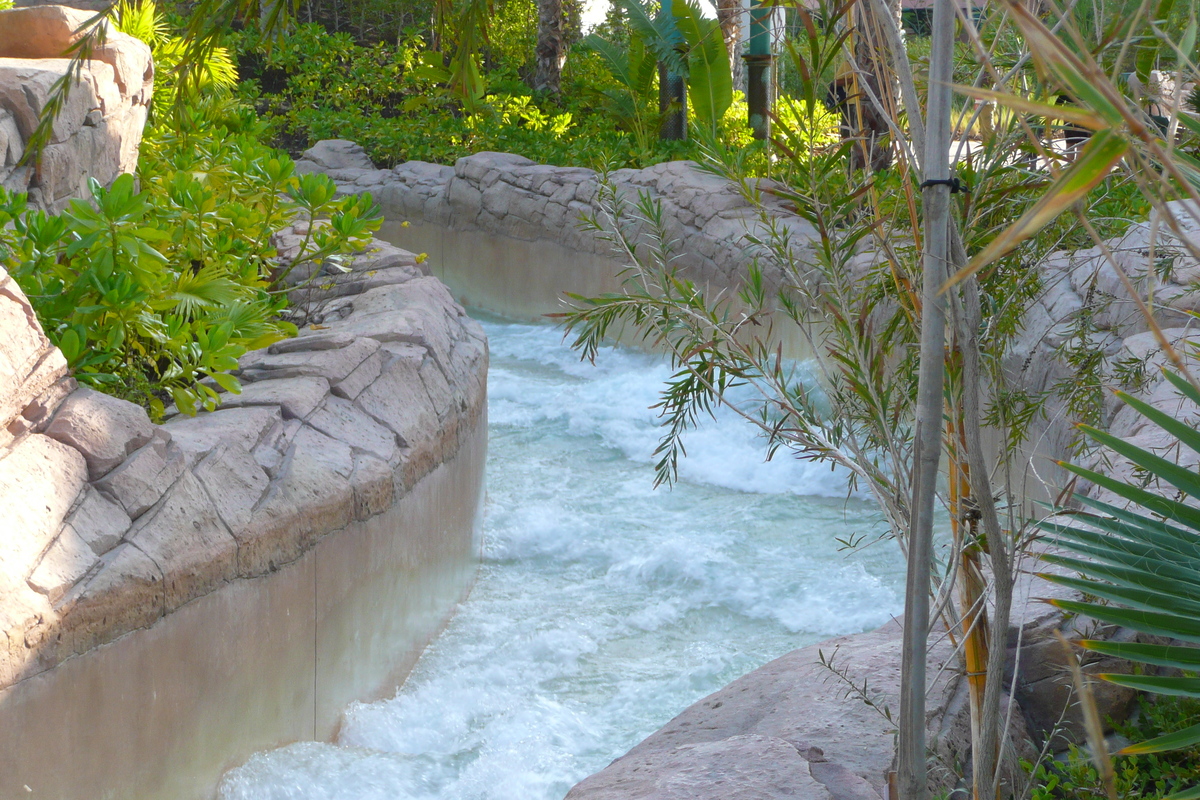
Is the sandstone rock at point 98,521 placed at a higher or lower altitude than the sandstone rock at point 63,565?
higher

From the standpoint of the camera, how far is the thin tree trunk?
1447 millimetres

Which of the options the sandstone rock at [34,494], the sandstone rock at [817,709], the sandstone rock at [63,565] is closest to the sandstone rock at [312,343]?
the sandstone rock at [34,494]

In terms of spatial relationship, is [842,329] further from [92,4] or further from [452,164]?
[92,4]

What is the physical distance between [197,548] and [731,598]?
2965 millimetres

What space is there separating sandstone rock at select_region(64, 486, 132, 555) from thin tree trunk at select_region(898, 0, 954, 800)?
6.36 ft

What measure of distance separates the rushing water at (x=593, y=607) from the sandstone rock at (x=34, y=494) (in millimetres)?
954

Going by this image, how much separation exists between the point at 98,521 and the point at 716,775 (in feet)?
5.38

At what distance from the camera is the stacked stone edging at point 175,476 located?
2371 mm

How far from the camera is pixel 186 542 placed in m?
2.68

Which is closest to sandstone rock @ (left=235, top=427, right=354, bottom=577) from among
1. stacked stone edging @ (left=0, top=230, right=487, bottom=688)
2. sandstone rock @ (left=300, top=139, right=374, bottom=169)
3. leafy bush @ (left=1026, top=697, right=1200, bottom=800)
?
stacked stone edging @ (left=0, top=230, right=487, bottom=688)

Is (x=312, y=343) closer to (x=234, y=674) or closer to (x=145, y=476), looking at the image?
(x=145, y=476)

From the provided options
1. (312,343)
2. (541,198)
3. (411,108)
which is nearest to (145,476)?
(312,343)

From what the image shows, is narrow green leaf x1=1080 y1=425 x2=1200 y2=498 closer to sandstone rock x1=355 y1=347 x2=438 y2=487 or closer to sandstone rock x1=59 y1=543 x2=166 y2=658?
sandstone rock x1=59 y1=543 x2=166 y2=658

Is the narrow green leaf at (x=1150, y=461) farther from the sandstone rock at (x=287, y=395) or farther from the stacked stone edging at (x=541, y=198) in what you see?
the stacked stone edging at (x=541, y=198)
